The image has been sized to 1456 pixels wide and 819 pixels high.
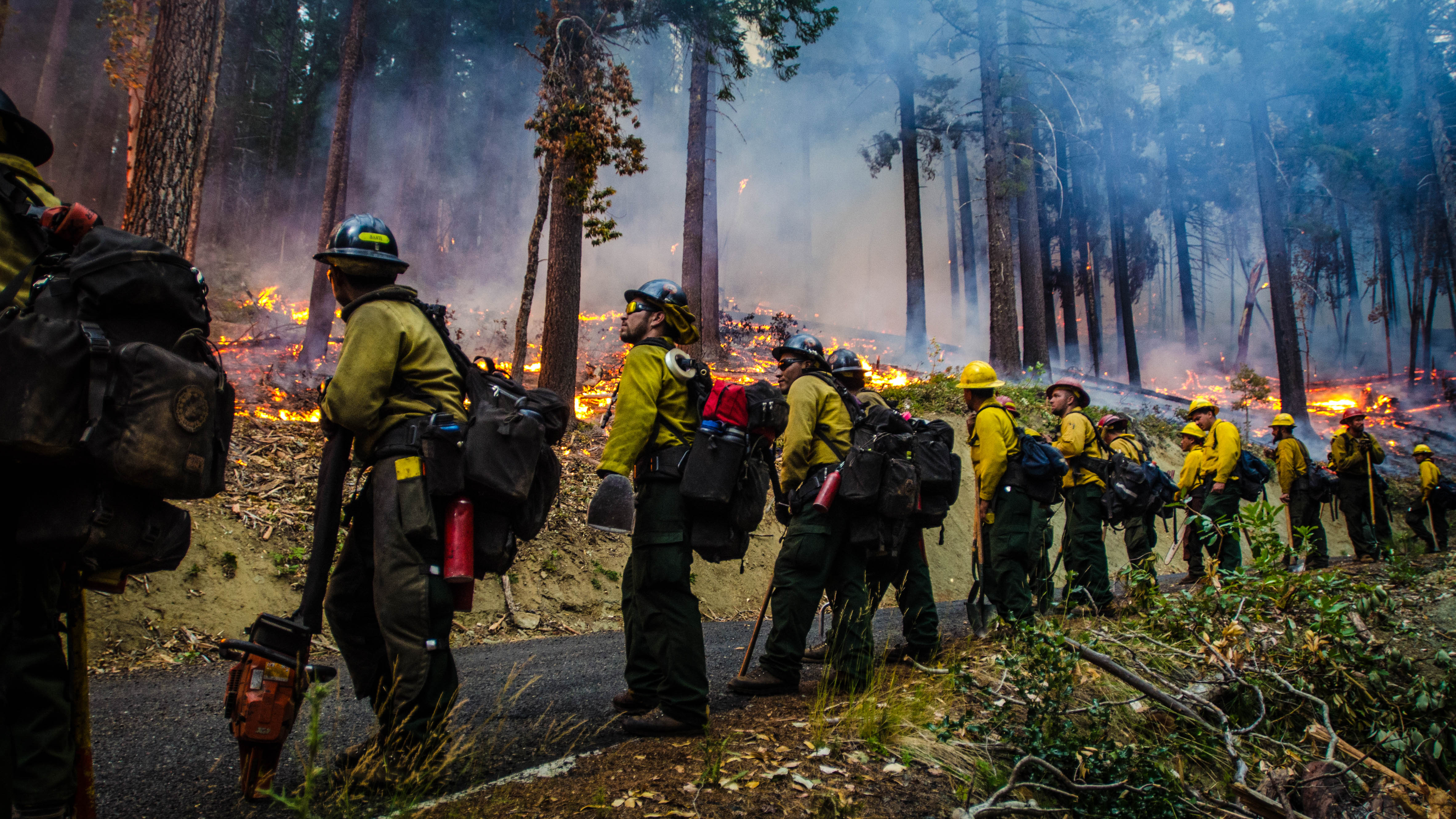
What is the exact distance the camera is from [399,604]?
2746 mm

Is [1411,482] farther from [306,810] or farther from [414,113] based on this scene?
[414,113]

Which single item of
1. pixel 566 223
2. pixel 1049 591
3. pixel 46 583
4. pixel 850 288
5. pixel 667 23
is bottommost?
pixel 1049 591

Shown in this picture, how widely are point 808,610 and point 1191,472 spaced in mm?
7928

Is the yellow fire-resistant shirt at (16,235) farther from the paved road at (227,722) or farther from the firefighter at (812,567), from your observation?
the firefighter at (812,567)

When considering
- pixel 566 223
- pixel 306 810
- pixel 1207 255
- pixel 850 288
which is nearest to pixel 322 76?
pixel 566 223

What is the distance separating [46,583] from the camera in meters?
2.16

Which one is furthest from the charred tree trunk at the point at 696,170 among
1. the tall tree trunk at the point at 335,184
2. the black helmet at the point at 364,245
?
the black helmet at the point at 364,245

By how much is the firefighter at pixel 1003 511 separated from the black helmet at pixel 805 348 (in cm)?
157

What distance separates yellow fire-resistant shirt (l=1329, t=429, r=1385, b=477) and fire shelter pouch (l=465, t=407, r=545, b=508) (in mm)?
12578

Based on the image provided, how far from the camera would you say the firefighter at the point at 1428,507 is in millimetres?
13328

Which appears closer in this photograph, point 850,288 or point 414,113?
point 414,113

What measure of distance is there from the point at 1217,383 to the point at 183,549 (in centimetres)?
3632

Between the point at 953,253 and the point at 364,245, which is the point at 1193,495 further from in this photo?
the point at 953,253

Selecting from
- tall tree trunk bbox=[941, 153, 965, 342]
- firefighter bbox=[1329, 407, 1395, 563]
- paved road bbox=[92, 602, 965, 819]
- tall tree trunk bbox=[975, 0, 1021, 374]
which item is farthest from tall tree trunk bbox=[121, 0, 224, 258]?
tall tree trunk bbox=[941, 153, 965, 342]
